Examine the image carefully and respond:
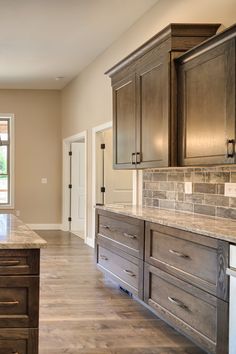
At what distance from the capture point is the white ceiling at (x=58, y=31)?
5.14 meters

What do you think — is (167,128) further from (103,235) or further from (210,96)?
(103,235)

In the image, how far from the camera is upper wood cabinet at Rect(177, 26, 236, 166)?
9.77 feet

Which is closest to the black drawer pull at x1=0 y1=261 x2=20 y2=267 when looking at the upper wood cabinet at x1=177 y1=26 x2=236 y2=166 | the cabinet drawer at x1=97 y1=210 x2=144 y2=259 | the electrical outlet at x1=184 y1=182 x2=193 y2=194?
the upper wood cabinet at x1=177 y1=26 x2=236 y2=166

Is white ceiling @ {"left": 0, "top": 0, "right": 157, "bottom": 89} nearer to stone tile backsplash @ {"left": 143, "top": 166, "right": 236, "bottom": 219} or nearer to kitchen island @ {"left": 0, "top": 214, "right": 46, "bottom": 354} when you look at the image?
stone tile backsplash @ {"left": 143, "top": 166, "right": 236, "bottom": 219}

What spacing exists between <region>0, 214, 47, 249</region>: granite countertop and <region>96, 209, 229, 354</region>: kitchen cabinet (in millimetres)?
978

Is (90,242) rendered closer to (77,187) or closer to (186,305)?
(77,187)

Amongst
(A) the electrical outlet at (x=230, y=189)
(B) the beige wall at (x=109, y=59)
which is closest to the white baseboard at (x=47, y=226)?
(B) the beige wall at (x=109, y=59)

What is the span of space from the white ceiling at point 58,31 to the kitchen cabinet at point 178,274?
7.63 feet

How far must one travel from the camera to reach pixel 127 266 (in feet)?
14.0

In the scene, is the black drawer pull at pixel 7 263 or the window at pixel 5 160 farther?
the window at pixel 5 160

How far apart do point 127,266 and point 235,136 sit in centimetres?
184

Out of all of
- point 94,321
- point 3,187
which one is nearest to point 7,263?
point 94,321

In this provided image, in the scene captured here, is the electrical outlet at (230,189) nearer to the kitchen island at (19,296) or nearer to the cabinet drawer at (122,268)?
the cabinet drawer at (122,268)

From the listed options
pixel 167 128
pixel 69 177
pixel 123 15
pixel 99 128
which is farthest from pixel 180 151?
pixel 69 177
